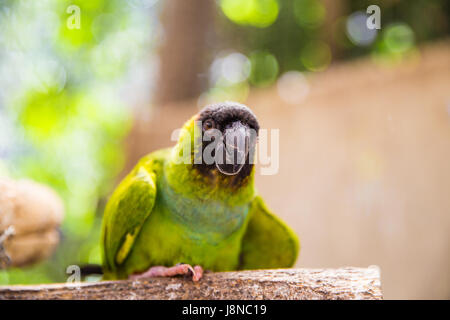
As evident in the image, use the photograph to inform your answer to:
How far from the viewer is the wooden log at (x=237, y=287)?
143cm

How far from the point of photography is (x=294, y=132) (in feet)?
11.4

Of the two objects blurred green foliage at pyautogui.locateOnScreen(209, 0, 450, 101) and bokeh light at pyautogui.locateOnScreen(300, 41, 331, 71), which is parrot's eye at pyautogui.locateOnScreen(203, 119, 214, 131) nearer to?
blurred green foliage at pyautogui.locateOnScreen(209, 0, 450, 101)

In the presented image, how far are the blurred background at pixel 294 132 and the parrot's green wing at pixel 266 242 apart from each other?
66cm

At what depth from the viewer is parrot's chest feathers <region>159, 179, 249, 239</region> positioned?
1.73m

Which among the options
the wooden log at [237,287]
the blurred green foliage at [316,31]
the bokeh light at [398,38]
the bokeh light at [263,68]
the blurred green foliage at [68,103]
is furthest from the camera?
the bokeh light at [263,68]

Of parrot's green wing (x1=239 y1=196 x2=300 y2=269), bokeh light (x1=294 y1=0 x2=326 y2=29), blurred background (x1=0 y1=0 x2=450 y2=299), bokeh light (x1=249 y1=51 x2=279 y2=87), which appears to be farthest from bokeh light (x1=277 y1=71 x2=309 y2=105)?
parrot's green wing (x1=239 y1=196 x2=300 y2=269)

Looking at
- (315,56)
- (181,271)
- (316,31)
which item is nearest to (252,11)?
(316,31)

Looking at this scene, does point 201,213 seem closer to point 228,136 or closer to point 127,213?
point 127,213

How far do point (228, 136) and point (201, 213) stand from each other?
1.36 ft

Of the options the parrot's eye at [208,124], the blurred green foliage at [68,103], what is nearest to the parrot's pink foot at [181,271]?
the parrot's eye at [208,124]

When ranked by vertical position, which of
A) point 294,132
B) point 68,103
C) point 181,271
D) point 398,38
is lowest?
point 181,271

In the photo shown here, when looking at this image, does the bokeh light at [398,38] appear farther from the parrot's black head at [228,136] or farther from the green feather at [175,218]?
the parrot's black head at [228,136]
